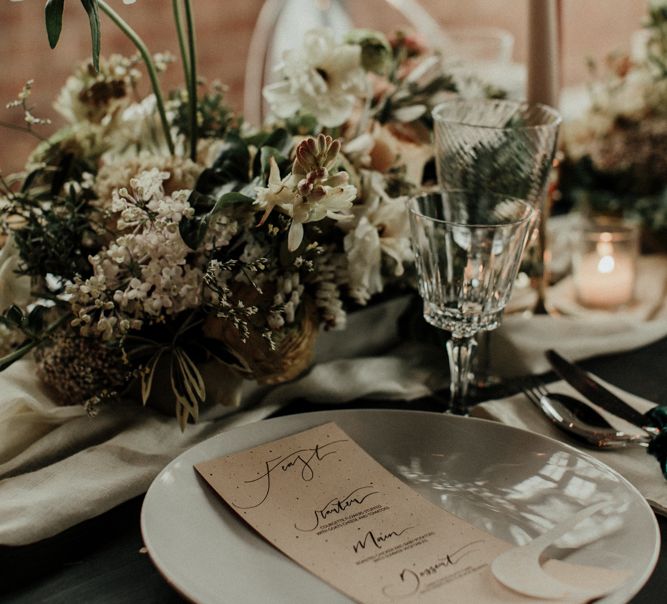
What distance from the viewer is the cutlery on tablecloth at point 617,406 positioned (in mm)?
816

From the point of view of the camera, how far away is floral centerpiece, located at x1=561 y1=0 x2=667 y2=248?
156cm

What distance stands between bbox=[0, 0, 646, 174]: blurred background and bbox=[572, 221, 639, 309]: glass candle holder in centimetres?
65

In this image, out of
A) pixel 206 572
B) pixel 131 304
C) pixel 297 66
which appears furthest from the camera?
pixel 297 66

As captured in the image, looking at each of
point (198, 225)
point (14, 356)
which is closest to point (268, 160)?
point (198, 225)

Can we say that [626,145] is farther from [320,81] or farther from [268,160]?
[268,160]

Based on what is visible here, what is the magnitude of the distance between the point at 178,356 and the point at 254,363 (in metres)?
0.08

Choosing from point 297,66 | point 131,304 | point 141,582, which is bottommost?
point 141,582

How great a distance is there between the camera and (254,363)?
2.90 ft

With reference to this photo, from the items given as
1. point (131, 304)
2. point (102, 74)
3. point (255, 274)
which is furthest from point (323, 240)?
point (102, 74)

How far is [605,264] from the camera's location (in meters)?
1.34

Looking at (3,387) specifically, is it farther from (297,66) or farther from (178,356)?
(297,66)

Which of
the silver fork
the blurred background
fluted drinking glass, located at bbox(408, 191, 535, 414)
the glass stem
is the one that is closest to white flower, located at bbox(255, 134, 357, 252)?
fluted drinking glass, located at bbox(408, 191, 535, 414)

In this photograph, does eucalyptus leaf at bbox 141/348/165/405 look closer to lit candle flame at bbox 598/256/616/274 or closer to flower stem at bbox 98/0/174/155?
flower stem at bbox 98/0/174/155

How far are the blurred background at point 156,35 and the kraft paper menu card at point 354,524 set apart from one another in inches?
55.7
